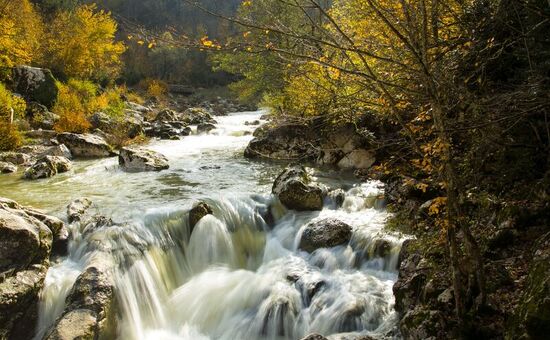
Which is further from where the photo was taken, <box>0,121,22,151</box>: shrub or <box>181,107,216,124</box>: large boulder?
<box>181,107,216,124</box>: large boulder

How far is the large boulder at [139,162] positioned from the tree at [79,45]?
47.4ft

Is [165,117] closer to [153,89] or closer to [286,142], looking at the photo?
[286,142]

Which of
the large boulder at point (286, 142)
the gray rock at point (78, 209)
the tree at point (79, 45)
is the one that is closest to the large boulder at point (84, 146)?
the large boulder at point (286, 142)

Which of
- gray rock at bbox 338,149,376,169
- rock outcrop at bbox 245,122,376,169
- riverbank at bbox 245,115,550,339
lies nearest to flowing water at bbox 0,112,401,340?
riverbank at bbox 245,115,550,339

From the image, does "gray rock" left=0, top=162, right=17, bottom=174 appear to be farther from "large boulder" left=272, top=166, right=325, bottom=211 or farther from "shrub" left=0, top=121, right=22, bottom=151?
"large boulder" left=272, top=166, right=325, bottom=211

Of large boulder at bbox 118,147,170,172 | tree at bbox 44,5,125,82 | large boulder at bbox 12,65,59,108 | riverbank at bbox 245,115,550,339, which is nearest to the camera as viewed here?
riverbank at bbox 245,115,550,339

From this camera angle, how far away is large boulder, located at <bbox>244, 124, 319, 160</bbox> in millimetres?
15695

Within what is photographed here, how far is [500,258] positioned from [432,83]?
2.93m

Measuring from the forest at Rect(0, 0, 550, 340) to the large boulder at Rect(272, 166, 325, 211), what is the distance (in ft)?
0.12

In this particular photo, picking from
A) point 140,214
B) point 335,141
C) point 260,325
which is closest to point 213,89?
point 335,141

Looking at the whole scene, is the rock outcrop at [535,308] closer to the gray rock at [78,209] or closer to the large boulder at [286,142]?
the gray rock at [78,209]

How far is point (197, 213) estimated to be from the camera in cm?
934

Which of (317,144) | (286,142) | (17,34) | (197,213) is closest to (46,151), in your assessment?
(286,142)

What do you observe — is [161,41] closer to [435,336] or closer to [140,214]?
[435,336]
